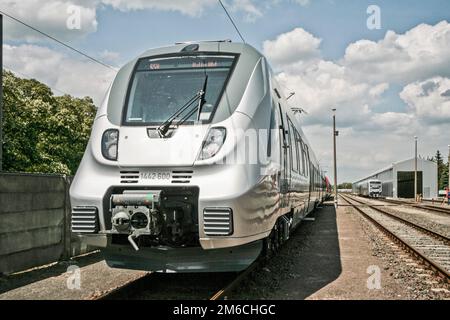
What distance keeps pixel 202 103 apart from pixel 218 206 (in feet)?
4.93

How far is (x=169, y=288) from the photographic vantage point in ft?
22.3

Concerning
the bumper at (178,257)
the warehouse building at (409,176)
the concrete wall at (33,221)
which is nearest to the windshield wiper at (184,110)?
the bumper at (178,257)

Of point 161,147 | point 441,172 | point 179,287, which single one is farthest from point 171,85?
point 441,172

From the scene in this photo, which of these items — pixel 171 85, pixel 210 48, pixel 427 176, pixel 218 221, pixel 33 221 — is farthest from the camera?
pixel 427 176

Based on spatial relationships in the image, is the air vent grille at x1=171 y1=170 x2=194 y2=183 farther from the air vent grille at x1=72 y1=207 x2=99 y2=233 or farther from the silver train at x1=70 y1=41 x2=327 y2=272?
the air vent grille at x1=72 y1=207 x2=99 y2=233

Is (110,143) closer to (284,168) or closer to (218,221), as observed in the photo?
(218,221)

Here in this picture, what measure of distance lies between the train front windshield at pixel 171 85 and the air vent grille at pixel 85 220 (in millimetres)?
1248

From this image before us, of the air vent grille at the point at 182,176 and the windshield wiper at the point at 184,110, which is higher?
the windshield wiper at the point at 184,110

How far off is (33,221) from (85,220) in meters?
2.97

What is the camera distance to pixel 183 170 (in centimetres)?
595

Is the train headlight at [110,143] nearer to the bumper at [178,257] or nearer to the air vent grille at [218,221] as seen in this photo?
the bumper at [178,257]

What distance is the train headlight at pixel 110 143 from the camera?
6301mm

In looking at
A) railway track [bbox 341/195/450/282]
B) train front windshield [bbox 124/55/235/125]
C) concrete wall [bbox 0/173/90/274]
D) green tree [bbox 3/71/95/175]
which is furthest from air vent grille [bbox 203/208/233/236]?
green tree [bbox 3/71/95/175]

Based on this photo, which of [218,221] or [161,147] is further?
[161,147]
